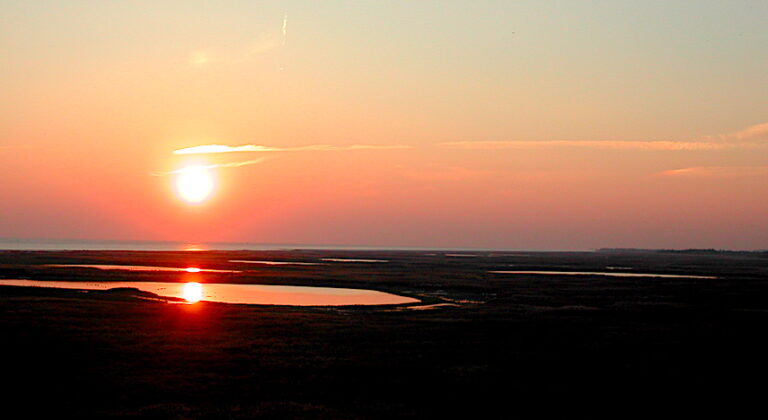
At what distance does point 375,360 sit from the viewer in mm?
23750

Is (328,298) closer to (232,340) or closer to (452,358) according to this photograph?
(232,340)

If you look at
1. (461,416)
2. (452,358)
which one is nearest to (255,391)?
(461,416)

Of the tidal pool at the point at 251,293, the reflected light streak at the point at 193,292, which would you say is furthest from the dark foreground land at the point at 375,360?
the tidal pool at the point at 251,293

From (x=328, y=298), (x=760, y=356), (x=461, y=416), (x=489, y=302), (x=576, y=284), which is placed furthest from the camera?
(x=576, y=284)

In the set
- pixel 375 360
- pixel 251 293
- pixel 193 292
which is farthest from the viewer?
pixel 251 293

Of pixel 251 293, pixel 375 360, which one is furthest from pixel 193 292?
pixel 375 360

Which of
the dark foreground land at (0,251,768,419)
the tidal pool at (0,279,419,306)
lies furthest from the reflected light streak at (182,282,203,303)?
the dark foreground land at (0,251,768,419)

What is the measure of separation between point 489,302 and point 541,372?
72.0 ft

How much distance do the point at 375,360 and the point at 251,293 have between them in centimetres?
2980

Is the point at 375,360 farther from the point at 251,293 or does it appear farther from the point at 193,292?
the point at 193,292

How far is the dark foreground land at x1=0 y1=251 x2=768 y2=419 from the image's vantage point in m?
18.2

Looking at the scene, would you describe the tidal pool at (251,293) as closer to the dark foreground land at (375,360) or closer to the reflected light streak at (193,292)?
the reflected light streak at (193,292)

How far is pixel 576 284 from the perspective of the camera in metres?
63.9

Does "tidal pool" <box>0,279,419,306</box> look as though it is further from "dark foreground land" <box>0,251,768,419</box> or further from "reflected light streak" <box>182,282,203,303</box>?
"dark foreground land" <box>0,251,768,419</box>
